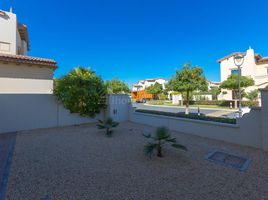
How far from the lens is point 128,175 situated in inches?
140

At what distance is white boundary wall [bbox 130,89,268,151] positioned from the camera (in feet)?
16.7

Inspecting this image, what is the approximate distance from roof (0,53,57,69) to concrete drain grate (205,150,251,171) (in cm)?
1069

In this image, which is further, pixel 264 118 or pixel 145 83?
pixel 145 83

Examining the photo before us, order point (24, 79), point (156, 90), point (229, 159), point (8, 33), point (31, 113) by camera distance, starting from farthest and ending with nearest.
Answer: point (156, 90) → point (8, 33) → point (24, 79) → point (31, 113) → point (229, 159)

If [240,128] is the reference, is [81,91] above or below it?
above

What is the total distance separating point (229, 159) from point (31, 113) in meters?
10.0

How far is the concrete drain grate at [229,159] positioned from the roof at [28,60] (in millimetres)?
10688

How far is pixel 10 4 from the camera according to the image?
1267 cm

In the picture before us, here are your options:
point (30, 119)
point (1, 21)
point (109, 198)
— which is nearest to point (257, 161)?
point (109, 198)

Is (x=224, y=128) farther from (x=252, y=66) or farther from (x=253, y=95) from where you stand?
(x=252, y=66)

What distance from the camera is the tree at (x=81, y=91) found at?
927cm

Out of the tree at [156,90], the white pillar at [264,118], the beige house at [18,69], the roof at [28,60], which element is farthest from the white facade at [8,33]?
the tree at [156,90]

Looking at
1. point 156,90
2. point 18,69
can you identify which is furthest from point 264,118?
point 156,90

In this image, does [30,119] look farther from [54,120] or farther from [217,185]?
[217,185]
